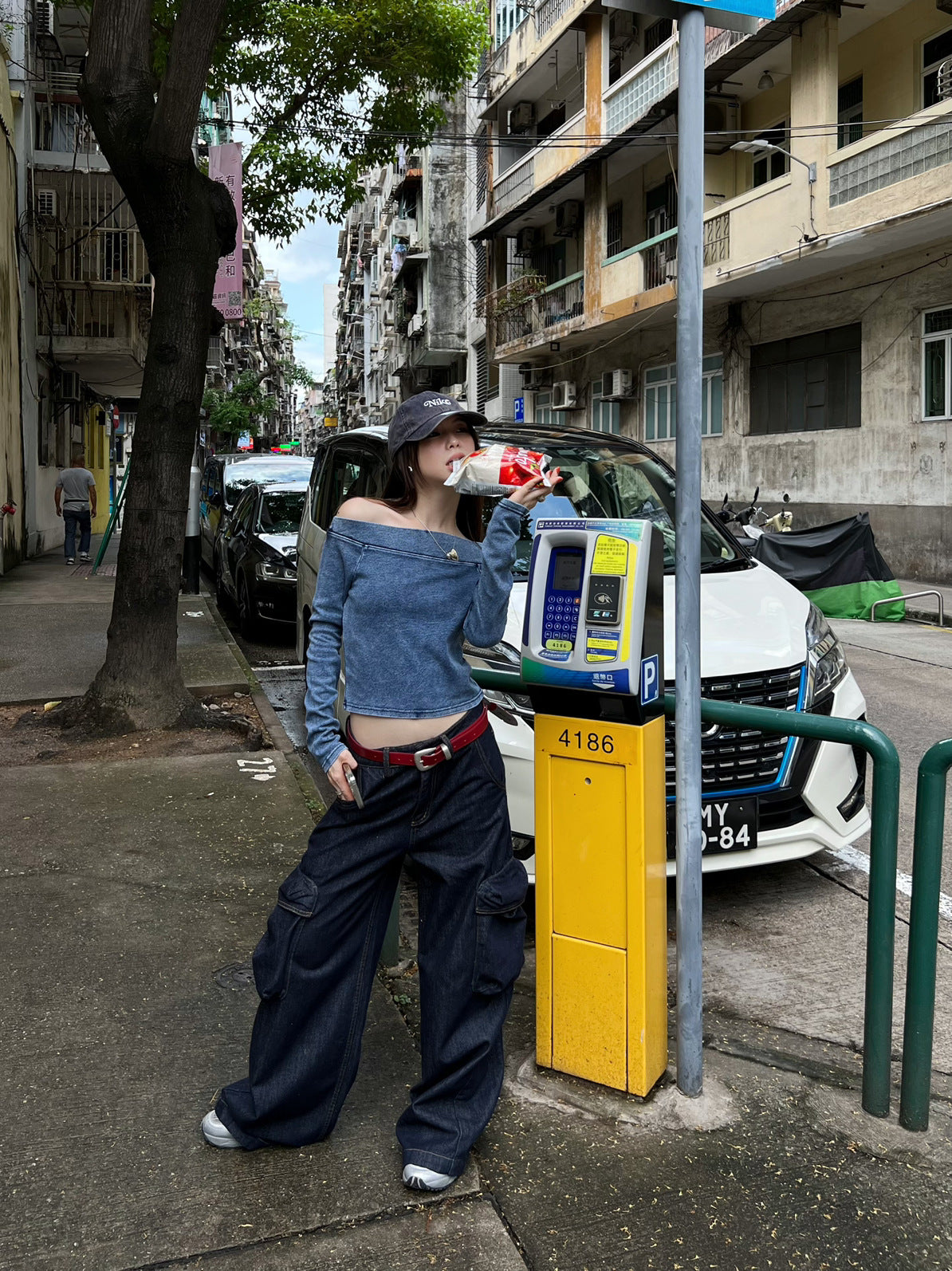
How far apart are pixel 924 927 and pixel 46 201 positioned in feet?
66.3

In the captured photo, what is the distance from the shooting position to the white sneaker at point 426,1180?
2473 millimetres

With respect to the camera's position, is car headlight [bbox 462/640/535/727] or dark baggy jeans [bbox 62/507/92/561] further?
dark baggy jeans [bbox 62/507/92/561]

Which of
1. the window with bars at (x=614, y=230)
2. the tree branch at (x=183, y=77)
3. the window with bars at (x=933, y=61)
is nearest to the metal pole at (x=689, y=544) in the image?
the tree branch at (x=183, y=77)

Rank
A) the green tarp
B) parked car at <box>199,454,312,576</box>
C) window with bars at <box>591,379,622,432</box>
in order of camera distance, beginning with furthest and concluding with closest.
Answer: window with bars at <box>591,379,622,432</box>, parked car at <box>199,454,312,576</box>, the green tarp

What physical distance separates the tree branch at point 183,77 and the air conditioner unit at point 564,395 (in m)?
19.3

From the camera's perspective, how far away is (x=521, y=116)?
2766 centimetres

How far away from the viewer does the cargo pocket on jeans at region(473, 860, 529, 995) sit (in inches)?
100

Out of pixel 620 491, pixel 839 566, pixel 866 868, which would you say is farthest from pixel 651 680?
pixel 839 566

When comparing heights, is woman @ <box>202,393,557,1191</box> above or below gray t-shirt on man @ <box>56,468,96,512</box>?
below

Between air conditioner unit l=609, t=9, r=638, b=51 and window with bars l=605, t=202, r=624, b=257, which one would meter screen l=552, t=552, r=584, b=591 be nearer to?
air conditioner unit l=609, t=9, r=638, b=51

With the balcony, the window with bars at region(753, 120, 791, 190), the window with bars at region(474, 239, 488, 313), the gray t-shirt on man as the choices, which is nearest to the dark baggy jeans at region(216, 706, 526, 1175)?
the gray t-shirt on man

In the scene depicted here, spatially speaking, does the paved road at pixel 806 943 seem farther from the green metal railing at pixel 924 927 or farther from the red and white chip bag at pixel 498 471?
the red and white chip bag at pixel 498 471

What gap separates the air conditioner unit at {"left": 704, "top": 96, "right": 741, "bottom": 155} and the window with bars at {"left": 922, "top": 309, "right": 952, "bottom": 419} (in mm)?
5701

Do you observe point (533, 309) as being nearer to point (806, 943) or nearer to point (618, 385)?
point (618, 385)
